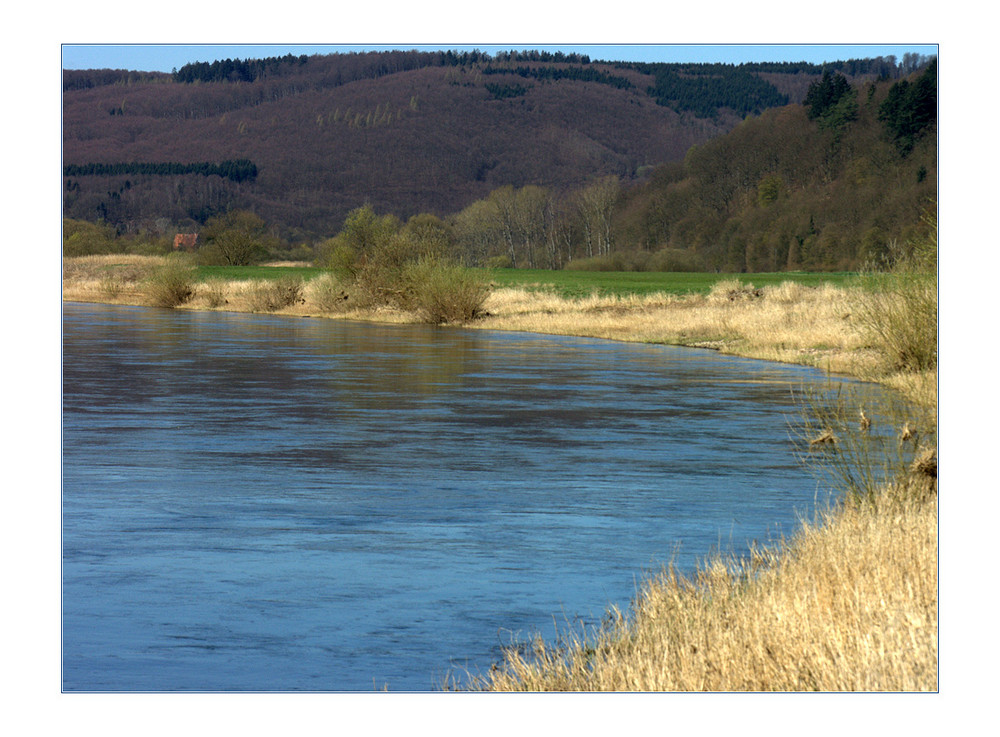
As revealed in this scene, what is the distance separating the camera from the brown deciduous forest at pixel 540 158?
111562 mm

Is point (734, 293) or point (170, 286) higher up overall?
point (170, 286)

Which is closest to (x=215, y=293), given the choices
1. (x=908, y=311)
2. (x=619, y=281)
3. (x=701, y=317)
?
(x=619, y=281)

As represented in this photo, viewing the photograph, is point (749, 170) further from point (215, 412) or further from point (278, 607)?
point (278, 607)

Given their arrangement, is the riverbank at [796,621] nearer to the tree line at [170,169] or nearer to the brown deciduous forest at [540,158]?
the brown deciduous forest at [540,158]

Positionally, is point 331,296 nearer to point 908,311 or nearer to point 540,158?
point 908,311

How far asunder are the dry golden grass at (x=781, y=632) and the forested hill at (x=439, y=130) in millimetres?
151923

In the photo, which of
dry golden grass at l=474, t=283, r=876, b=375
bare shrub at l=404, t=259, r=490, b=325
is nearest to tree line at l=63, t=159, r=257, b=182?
bare shrub at l=404, t=259, r=490, b=325

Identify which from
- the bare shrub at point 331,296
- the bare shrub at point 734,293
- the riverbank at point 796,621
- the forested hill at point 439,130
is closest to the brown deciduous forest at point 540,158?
the forested hill at point 439,130

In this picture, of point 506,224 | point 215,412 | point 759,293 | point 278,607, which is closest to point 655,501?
point 278,607

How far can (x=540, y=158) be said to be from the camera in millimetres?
177000

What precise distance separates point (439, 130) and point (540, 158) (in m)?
19.0

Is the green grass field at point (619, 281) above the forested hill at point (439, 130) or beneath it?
beneath

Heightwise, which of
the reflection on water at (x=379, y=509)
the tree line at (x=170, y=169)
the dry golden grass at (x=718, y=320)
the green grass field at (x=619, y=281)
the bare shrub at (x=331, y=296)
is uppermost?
the tree line at (x=170, y=169)

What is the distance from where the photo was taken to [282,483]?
57.2ft
